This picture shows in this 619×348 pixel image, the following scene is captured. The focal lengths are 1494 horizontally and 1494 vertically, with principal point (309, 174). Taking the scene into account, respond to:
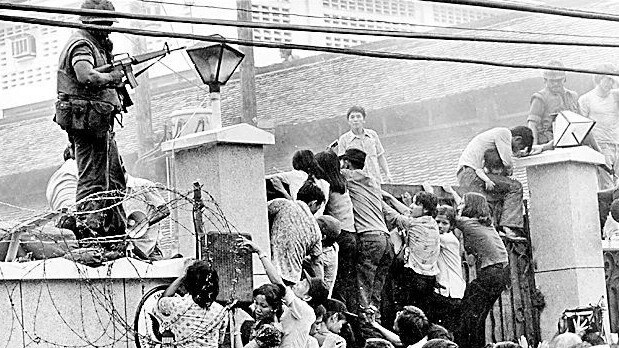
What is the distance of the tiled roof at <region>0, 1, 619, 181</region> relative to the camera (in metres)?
26.4

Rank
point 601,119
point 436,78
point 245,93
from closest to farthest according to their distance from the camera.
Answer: point 601,119
point 245,93
point 436,78

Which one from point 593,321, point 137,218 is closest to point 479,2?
point 137,218

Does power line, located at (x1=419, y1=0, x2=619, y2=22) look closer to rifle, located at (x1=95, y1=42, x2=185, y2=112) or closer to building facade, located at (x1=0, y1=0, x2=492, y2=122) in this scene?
rifle, located at (x1=95, y1=42, x2=185, y2=112)

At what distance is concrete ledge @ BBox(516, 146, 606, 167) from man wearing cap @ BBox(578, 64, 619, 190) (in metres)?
1.59

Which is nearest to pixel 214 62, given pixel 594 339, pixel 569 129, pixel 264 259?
pixel 264 259

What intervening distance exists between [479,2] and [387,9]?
2848 centimetres

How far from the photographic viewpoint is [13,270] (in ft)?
32.1

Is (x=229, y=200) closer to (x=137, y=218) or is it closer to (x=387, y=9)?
(x=137, y=218)

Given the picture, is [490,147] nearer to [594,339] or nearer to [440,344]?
[594,339]

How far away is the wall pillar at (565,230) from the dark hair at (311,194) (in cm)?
385

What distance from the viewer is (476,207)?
43.9 feet

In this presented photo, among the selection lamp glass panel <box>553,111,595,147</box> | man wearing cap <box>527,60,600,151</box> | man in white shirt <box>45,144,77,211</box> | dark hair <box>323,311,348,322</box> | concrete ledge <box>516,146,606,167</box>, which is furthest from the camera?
man wearing cap <box>527,60,600,151</box>

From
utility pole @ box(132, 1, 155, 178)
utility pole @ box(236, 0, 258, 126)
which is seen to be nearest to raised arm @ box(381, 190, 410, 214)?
utility pole @ box(236, 0, 258, 126)

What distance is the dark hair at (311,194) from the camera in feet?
38.7
